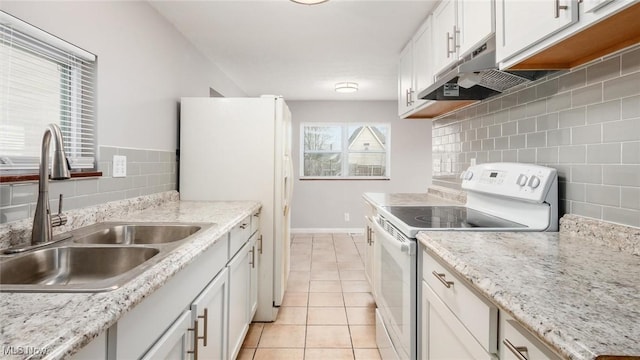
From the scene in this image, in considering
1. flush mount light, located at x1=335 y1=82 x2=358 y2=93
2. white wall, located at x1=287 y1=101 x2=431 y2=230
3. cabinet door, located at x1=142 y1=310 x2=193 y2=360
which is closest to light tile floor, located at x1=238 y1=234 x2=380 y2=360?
cabinet door, located at x1=142 y1=310 x2=193 y2=360

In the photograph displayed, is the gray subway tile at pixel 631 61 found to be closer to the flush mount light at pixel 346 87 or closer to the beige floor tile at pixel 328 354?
the beige floor tile at pixel 328 354

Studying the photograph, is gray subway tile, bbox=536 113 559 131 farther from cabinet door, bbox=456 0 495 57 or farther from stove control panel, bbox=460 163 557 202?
cabinet door, bbox=456 0 495 57

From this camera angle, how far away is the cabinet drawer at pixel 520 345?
0.64m

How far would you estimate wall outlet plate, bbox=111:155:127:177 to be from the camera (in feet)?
6.09

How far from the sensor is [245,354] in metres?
2.07

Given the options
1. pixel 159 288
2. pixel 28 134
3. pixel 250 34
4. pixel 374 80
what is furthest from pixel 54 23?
pixel 374 80

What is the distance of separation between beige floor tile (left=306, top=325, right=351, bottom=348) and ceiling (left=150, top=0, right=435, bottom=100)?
88.3 inches

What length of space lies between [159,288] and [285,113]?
6.42 ft

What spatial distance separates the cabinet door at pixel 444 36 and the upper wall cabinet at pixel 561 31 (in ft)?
1.72

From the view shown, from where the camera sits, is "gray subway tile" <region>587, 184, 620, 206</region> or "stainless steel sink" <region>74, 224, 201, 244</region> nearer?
"gray subway tile" <region>587, 184, 620, 206</region>

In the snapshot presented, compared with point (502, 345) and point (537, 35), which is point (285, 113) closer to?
point (537, 35)

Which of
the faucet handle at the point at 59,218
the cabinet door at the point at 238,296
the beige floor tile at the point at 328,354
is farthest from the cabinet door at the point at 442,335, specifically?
the faucet handle at the point at 59,218

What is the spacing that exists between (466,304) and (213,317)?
1022 millimetres

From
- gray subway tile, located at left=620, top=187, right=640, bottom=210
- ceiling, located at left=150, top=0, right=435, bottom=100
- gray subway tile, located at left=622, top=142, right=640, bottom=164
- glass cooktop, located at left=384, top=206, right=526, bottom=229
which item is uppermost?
ceiling, located at left=150, top=0, right=435, bottom=100
